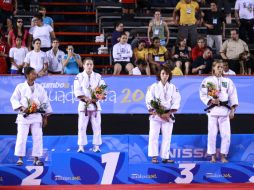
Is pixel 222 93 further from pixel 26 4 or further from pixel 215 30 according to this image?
pixel 26 4

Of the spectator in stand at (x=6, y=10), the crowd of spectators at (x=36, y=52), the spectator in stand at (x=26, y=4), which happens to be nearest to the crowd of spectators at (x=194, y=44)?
the crowd of spectators at (x=36, y=52)

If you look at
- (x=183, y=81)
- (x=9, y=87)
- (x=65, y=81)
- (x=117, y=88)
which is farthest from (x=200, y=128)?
(x=9, y=87)

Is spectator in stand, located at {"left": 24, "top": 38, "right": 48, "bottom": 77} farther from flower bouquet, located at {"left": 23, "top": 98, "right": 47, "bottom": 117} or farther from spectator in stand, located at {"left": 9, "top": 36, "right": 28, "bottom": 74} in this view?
flower bouquet, located at {"left": 23, "top": 98, "right": 47, "bottom": 117}

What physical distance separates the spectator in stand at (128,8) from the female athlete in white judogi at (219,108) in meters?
7.41

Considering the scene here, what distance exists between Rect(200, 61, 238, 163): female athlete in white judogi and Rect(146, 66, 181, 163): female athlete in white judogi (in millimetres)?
737

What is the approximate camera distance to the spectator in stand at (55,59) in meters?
17.5

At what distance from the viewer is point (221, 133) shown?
14.1m

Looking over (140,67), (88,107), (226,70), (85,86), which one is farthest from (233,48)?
(88,107)

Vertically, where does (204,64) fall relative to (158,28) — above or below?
below

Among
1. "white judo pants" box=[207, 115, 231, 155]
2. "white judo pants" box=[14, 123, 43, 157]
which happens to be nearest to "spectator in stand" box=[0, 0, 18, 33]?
"white judo pants" box=[14, 123, 43, 157]

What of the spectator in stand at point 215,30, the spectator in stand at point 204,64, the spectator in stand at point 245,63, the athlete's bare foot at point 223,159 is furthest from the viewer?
the spectator in stand at point 215,30

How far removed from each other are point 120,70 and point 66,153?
17.9ft

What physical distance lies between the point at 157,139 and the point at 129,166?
3.00ft

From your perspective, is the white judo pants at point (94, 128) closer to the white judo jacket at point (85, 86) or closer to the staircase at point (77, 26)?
the white judo jacket at point (85, 86)
